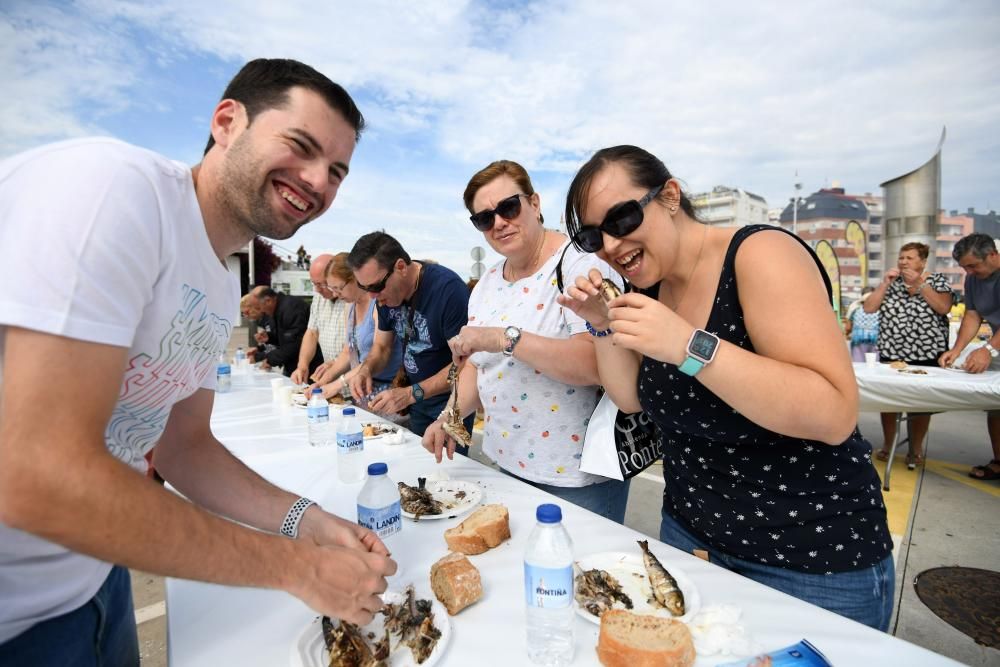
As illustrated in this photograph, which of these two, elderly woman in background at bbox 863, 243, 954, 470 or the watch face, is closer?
the watch face

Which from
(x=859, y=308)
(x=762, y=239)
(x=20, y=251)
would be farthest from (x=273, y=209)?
(x=859, y=308)

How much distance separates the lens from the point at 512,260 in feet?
7.43

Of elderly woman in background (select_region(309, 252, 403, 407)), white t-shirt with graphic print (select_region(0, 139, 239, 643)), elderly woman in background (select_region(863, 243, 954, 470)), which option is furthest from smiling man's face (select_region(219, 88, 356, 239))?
elderly woman in background (select_region(863, 243, 954, 470))

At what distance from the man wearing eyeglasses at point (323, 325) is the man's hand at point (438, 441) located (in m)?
3.46

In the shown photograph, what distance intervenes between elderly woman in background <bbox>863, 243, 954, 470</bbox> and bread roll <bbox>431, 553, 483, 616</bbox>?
18.4 feet

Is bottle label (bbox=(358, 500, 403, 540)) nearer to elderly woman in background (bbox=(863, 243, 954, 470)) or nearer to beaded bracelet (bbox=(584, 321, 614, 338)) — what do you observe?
beaded bracelet (bbox=(584, 321, 614, 338))

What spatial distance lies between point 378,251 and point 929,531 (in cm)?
465

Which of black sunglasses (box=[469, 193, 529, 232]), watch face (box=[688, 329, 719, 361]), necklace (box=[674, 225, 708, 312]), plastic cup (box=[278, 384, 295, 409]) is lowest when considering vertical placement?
plastic cup (box=[278, 384, 295, 409])

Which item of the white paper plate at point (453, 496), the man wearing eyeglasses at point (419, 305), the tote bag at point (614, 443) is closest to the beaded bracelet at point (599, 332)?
the tote bag at point (614, 443)

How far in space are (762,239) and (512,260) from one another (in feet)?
3.95

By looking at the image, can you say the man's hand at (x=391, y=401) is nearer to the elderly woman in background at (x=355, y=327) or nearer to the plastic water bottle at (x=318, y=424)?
the plastic water bottle at (x=318, y=424)

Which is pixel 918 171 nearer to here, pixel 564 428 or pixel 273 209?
pixel 564 428

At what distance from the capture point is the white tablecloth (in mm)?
4027

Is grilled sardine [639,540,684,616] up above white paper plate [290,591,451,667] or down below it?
above
